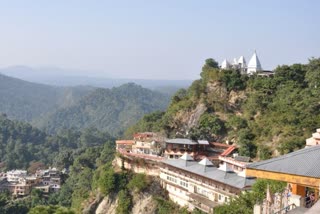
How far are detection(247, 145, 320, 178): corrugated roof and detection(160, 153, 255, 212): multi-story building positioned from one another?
13.6 m

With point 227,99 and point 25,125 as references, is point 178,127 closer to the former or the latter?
point 227,99

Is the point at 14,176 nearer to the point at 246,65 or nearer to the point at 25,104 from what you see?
the point at 246,65

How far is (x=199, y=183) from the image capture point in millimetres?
24250

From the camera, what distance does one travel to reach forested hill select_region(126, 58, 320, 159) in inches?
1035

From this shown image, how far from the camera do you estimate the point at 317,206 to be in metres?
5.62

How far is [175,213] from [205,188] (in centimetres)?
277

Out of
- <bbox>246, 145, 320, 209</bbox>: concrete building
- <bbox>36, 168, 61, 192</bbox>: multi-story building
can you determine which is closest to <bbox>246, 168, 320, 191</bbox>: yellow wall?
<bbox>246, 145, 320, 209</bbox>: concrete building

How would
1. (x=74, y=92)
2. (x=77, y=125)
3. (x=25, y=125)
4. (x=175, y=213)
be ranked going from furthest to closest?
(x=74, y=92)
(x=77, y=125)
(x=25, y=125)
(x=175, y=213)

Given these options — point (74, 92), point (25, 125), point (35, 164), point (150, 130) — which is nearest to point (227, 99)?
point (150, 130)

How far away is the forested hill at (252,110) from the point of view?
2630cm

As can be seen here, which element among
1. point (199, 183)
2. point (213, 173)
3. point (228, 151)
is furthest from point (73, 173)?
point (213, 173)

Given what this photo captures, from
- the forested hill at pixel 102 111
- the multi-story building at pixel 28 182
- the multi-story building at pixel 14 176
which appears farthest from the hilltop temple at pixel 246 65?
the forested hill at pixel 102 111

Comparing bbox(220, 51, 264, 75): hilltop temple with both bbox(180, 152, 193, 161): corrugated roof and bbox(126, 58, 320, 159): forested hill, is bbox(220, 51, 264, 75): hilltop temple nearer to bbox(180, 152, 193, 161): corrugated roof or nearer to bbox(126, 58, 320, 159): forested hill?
bbox(126, 58, 320, 159): forested hill

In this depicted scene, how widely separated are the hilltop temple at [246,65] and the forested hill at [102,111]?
278ft
